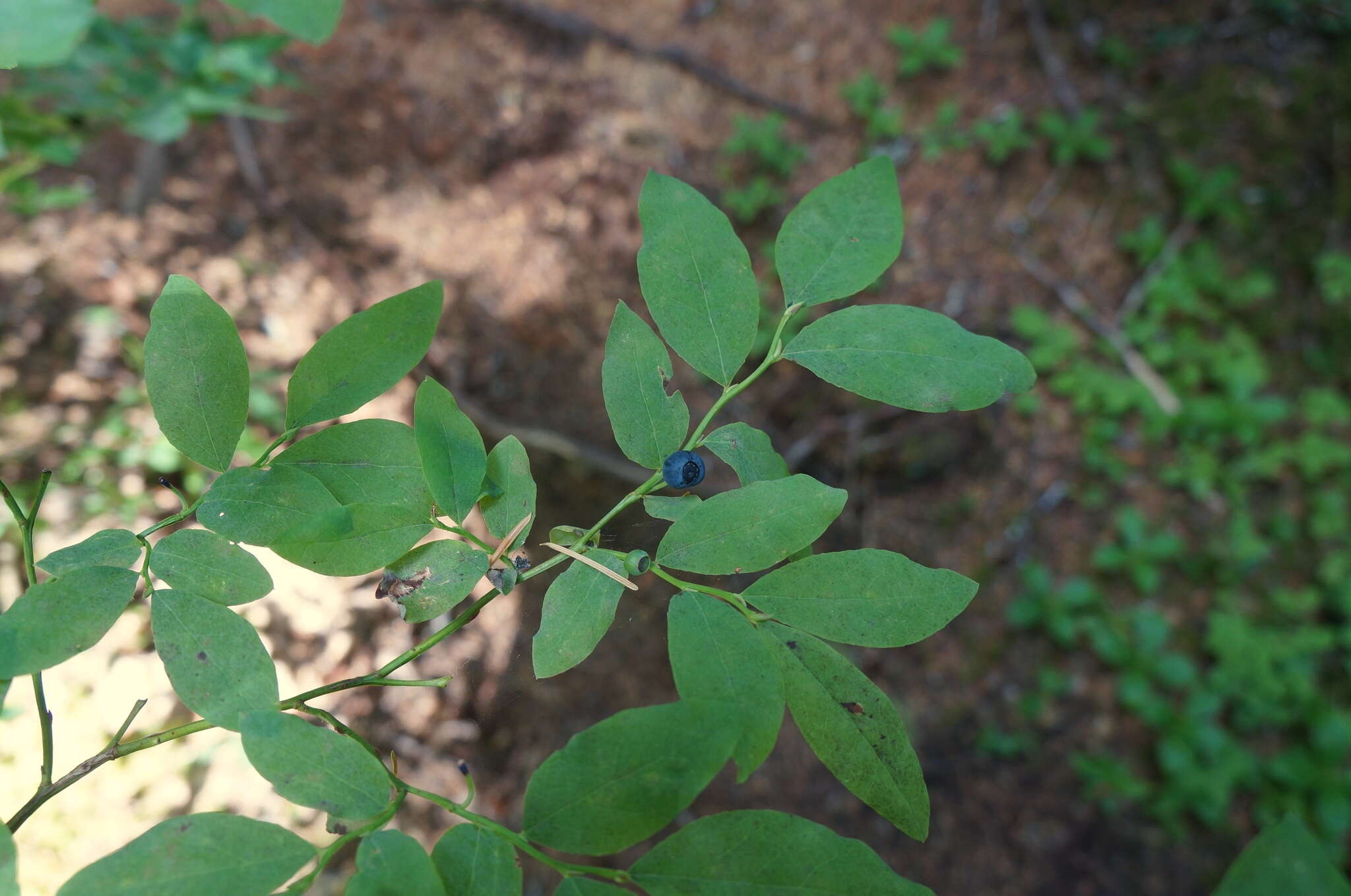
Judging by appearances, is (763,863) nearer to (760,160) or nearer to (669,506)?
(669,506)

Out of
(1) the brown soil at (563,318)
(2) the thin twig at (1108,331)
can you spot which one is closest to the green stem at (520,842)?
(1) the brown soil at (563,318)

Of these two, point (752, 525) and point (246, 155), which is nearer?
point (752, 525)

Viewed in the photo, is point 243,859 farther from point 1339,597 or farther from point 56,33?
point 1339,597

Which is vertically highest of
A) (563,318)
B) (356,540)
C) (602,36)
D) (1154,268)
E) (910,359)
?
(910,359)

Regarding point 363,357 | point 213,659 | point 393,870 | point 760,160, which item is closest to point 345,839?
point 393,870

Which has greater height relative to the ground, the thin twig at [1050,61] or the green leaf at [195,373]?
the green leaf at [195,373]

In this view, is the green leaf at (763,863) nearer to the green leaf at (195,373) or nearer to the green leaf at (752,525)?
the green leaf at (752,525)
